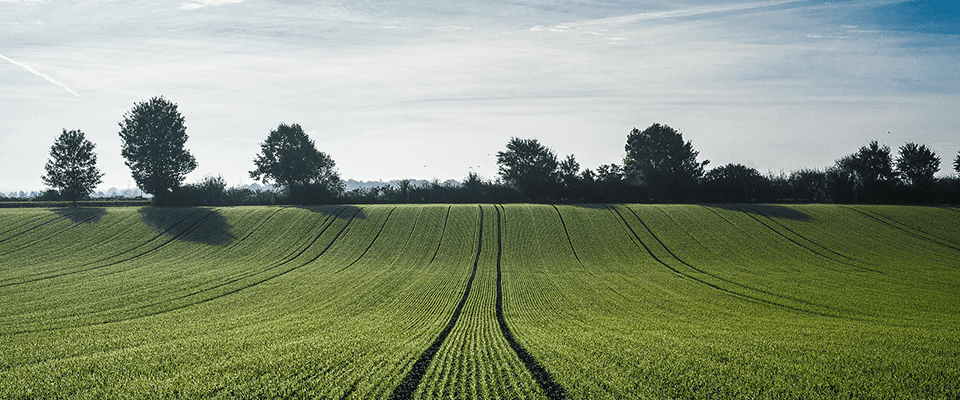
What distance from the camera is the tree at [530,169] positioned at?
71.9 m

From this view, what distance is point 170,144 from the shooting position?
6844cm

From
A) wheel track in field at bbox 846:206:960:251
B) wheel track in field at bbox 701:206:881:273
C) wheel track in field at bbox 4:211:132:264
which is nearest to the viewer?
wheel track in field at bbox 701:206:881:273

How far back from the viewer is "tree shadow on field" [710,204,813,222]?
53094 millimetres

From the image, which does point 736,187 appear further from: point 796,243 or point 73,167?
point 73,167

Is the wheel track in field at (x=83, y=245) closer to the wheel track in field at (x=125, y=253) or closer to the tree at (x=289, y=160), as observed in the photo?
the wheel track in field at (x=125, y=253)

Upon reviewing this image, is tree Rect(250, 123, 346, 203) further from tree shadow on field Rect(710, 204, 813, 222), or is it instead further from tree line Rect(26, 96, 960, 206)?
tree shadow on field Rect(710, 204, 813, 222)

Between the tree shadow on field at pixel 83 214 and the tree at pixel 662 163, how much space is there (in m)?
66.6

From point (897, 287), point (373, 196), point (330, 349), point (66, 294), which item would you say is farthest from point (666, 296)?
point (373, 196)

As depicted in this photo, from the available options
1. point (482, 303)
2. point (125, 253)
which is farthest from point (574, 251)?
point (125, 253)

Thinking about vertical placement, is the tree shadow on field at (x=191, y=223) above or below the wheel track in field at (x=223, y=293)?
above

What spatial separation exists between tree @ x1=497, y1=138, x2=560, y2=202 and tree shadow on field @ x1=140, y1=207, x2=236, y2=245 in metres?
39.5

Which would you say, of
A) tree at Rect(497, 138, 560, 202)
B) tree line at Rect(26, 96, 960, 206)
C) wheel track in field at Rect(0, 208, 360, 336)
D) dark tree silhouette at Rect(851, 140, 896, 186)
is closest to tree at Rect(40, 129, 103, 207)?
tree line at Rect(26, 96, 960, 206)

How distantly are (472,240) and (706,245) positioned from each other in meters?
20.4

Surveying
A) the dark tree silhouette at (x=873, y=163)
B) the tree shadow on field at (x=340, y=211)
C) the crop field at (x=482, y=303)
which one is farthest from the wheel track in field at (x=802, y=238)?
the tree shadow on field at (x=340, y=211)
